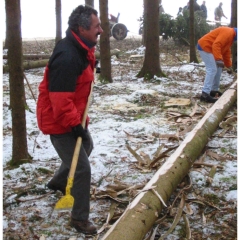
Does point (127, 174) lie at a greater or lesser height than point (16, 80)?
lesser

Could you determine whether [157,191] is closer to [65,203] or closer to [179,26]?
[65,203]

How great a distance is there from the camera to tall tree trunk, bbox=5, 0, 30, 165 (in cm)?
425

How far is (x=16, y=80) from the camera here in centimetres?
446

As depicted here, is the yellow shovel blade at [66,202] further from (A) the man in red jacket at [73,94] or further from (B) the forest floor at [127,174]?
(B) the forest floor at [127,174]

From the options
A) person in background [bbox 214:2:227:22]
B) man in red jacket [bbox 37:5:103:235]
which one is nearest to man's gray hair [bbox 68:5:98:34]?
man in red jacket [bbox 37:5:103:235]

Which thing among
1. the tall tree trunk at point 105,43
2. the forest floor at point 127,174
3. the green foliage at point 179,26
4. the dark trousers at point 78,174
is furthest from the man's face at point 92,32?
the green foliage at point 179,26

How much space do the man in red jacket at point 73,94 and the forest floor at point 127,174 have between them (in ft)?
1.25

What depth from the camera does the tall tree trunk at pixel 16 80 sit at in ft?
13.9

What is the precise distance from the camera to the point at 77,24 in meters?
3.09

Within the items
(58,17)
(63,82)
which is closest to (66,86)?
(63,82)

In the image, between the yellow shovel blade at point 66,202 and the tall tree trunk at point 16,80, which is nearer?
the yellow shovel blade at point 66,202

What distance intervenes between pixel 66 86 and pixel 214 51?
536 cm

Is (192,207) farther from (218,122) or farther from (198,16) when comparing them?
(198,16)

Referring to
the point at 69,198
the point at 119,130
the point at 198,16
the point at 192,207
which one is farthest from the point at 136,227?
the point at 198,16
